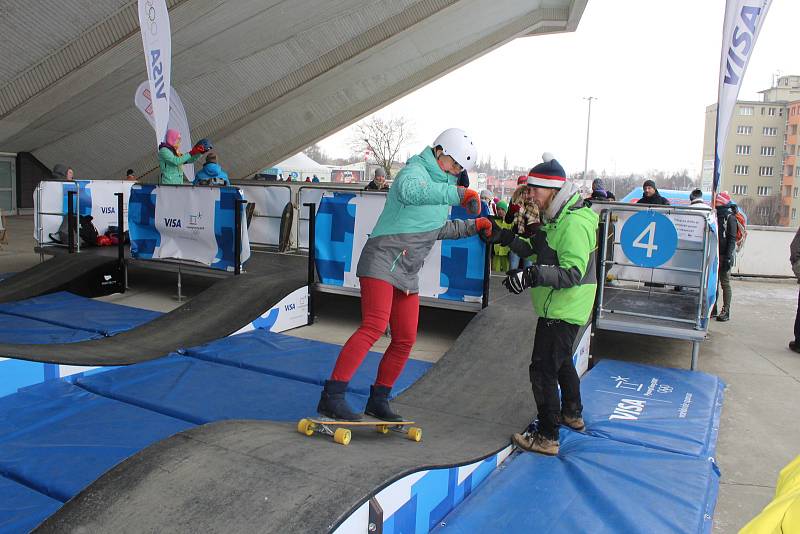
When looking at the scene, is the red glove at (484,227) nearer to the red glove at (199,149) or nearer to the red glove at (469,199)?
the red glove at (469,199)

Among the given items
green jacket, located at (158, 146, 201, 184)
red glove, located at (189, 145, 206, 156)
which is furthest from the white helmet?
green jacket, located at (158, 146, 201, 184)

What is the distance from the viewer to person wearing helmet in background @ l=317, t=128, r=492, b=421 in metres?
3.97

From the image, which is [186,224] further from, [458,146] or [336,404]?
[458,146]

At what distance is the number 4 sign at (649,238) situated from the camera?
259 inches

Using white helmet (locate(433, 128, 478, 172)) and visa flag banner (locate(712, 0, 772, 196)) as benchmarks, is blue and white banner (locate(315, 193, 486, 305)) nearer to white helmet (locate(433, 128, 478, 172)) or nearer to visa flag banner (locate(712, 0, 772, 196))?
white helmet (locate(433, 128, 478, 172))

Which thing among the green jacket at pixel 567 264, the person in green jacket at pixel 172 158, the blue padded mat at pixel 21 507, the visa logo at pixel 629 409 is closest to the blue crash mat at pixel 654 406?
the visa logo at pixel 629 409

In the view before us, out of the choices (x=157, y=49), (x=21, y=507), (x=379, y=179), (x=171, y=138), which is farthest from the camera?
(x=379, y=179)

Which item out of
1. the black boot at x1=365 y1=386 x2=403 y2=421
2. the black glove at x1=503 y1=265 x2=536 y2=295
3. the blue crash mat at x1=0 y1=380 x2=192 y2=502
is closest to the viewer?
the blue crash mat at x1=0 y1=380 x2=192 y2=502

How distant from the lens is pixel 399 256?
13.2 ft

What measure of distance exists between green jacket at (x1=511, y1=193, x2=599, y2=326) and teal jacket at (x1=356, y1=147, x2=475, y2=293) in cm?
74

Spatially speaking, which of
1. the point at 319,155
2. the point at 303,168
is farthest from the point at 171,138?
the point at 319,155

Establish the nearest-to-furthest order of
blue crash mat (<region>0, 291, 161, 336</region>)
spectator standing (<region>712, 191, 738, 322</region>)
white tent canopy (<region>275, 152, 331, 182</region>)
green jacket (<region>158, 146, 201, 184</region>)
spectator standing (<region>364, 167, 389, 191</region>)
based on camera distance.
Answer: blue crash mat (<region>0, 291, 161, 336</region>)
spectator standing (<region>712, 191, 738, 322</region>)
green jacket (<region>158, 146, 201, 184</region>)
spectator standing (<region>364, 167, 389, 191</region>)
white tent canopy (<region>275, 152, 331, 182</region>)

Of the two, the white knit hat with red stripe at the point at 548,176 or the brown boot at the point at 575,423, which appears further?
the brown boot at the point at 575,423

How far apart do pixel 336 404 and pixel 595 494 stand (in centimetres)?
170
